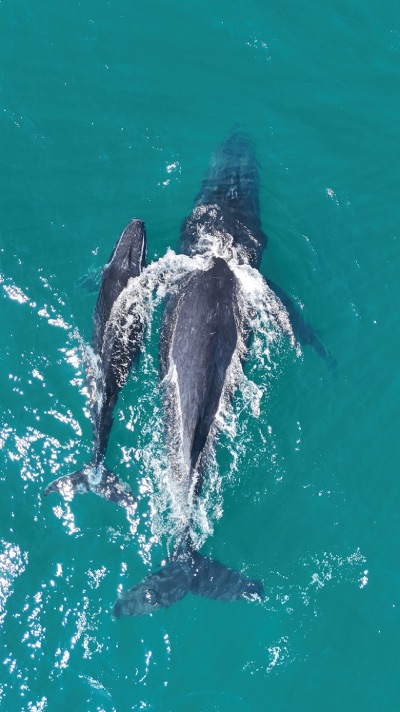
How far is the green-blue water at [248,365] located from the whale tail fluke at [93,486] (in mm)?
362

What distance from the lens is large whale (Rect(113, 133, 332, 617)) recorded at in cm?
2105

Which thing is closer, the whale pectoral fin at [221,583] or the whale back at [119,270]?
the whale pectoral fin at [221,583]

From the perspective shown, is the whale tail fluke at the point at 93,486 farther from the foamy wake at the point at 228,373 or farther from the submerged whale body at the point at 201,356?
the submerged whale body at the point at 201,356

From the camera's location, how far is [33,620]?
20906 millimetres

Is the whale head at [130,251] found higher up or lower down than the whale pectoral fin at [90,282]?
higher up

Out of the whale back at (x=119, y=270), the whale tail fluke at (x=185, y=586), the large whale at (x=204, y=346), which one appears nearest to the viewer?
the whale tail fluke at (x=185, y=586)

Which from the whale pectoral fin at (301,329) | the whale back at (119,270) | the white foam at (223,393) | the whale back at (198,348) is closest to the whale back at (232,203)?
the white foam at (223,393)

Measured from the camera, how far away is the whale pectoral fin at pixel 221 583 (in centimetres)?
2097

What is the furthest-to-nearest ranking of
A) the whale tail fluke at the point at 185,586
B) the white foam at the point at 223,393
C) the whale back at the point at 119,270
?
the whale back at the point at 119,270
the white foam at the point at 223,393
the whale tail fluke at the point at 185,586

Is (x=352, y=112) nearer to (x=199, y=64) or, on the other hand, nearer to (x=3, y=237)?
(x=199, y=64)

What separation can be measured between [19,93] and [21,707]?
21.1 m

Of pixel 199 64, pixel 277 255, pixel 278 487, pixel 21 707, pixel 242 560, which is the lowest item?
pixel 21 707

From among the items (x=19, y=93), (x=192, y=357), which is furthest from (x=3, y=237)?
(x=192, y=357)

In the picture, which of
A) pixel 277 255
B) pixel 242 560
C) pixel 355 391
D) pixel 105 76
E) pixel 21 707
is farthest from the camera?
pixel 105 76
